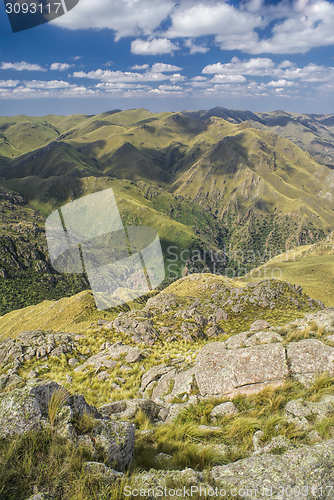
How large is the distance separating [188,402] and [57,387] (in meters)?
6.37

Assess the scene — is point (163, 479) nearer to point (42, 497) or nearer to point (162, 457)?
point (162, 457)

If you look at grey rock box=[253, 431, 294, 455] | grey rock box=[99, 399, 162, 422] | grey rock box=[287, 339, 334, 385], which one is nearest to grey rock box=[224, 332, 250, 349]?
grey rock box=[287, 339, 334, 385]

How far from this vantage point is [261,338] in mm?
13172

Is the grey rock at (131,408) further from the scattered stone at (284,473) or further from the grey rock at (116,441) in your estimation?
the scattered stone at (284,473)

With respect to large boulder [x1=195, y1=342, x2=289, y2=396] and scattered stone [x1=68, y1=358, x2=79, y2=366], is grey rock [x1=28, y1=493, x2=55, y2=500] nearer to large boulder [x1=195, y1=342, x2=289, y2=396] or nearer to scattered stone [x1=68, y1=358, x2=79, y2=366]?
large boulder [x1=195, y1=342, x2=289, y2=396]

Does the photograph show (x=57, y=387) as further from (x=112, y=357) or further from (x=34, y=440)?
(x=112, y=357)

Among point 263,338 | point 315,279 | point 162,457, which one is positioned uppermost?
point 162,457

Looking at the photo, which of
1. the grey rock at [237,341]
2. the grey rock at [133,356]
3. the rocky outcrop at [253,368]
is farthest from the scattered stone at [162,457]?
the grey rock at [133,356]

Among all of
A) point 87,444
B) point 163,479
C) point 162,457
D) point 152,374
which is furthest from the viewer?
point 152,374

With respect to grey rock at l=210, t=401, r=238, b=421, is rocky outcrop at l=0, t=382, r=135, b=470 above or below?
above

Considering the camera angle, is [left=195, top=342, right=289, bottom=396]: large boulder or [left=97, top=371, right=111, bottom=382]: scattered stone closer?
[left=195, top=342, right=289, bottom=396]: large boulder

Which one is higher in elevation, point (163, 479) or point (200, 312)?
point (163, 479)

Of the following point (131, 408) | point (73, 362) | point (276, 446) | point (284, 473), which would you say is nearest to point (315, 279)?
point (73, 362)

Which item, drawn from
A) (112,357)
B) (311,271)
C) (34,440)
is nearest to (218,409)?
(34,440)
